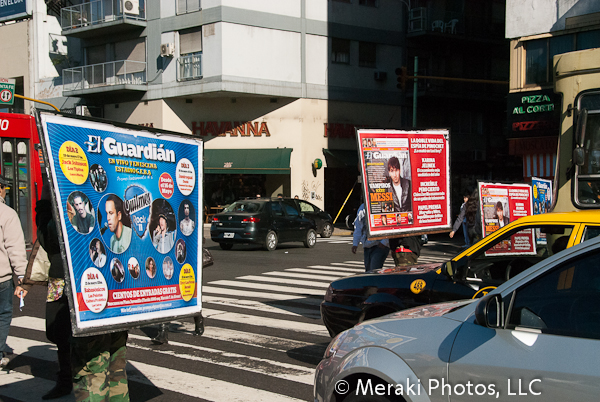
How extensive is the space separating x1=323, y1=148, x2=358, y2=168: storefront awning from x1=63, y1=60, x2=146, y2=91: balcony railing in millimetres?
10491

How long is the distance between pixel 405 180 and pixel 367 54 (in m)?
28.1

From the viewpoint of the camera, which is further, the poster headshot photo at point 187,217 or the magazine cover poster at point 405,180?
the magazine cover poster at point 405,180

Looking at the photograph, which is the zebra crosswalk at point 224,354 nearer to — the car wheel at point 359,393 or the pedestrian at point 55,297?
the pedestrian at point 55,297

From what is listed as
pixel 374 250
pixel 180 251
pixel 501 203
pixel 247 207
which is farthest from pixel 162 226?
pixel 247 207

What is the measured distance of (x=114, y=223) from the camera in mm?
4262

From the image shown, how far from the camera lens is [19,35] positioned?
40906 millimetres

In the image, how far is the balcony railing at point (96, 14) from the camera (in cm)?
3369

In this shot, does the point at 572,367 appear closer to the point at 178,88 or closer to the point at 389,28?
the point at 178,88

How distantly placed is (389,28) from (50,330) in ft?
108

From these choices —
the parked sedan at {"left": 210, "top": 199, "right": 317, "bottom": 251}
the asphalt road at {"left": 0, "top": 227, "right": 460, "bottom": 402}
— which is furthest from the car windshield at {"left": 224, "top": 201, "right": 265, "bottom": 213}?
the asphalt road at {"left": 0, "top": 227, "right": 460, "bottom": 402}

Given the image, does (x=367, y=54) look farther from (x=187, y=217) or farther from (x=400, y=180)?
(x=187, y=217)

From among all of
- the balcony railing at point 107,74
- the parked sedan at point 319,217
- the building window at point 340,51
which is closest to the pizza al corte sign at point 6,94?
the balcony railing at point 107,74

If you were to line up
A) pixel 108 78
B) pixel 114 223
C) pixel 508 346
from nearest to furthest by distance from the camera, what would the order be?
Answer: pixel 508 346 < pixel 114 223 < pixel 108 78

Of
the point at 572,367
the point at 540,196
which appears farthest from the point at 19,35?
the point at 572,367
